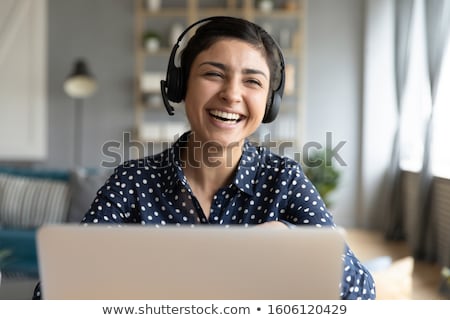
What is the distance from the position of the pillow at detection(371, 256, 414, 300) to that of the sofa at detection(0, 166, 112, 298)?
182 cm

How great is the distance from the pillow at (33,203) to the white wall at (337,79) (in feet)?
8.09

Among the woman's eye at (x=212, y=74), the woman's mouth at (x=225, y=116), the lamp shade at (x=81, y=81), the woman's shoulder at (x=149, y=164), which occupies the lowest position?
the woman's shoulder at (x=149, y=164)

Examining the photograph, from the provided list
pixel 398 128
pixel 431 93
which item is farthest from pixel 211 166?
pixel 398 128

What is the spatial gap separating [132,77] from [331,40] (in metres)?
1.65

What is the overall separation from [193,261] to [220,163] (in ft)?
1.69

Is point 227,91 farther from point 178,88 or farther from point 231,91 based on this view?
point 178,88

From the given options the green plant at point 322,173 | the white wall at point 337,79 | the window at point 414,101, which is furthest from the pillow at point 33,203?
the white wall at point 337,79

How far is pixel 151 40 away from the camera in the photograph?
15.9 ft

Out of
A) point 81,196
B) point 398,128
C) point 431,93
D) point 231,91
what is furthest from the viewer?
point 398,128

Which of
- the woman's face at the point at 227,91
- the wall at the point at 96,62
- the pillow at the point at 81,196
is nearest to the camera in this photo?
the woman's face at the point at 227,91

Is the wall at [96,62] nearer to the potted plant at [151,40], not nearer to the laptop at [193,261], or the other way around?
the potted plant at [151,40]

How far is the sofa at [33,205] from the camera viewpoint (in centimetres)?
275

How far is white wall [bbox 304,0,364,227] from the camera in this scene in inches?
194

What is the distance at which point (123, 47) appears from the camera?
500 centimetres
